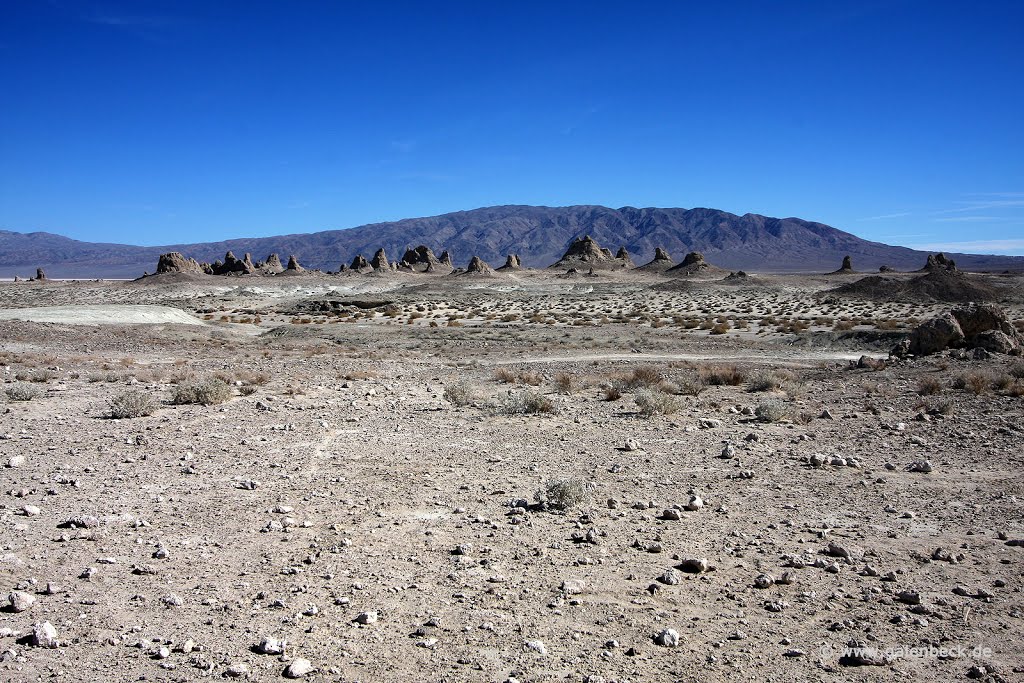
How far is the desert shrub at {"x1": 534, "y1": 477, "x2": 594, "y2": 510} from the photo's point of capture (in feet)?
23.2

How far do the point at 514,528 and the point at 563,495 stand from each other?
76 cm

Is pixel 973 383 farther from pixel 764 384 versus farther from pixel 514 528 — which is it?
pixel 514 528

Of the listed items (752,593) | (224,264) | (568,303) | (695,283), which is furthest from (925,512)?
(224,264)

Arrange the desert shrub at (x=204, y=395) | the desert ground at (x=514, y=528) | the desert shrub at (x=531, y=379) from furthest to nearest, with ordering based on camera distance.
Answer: the desert shrub at (x=531, y=379) → the desert shrub at (x=204, y=395) → the desert ground at (x=514, y=528)

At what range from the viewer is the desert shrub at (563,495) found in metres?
7.08

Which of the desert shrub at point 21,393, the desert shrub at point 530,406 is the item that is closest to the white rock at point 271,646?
the desert shrub at point 530,406

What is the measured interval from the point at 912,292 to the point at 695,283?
25308mm

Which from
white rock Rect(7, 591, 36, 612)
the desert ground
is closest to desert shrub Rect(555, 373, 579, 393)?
the desert ground

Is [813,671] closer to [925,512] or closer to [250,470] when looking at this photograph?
[925,512]

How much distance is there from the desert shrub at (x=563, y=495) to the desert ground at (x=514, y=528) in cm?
5

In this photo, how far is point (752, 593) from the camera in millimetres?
5160

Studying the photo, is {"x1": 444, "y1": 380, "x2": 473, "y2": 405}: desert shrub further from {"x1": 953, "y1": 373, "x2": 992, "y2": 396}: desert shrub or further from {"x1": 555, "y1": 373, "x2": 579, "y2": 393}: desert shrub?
{"x1": 953, "y1": 373, "x2": 992, "y2": 396}: desert shrub

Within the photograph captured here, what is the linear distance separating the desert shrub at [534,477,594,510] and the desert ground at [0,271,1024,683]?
52 millimetres

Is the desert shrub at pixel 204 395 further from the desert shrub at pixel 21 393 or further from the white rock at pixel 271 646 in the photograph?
the white rock at pixel 271 646
